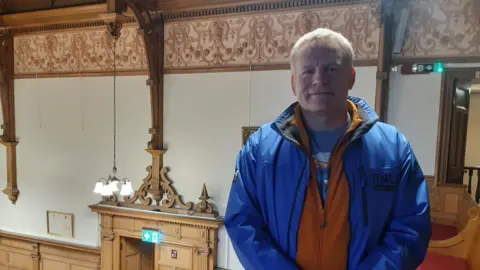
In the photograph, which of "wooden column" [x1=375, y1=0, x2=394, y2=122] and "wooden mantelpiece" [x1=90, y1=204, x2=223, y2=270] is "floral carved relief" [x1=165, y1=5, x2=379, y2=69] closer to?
"wooden column" [x1=375, y1=0, x2=394, y2=122]

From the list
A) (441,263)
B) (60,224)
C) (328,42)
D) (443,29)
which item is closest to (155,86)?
(60,224)

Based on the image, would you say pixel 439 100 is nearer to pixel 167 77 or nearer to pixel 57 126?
pixel 167 77

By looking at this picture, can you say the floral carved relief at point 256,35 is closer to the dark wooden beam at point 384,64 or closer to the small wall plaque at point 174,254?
the dark wooden beam at point 384,64

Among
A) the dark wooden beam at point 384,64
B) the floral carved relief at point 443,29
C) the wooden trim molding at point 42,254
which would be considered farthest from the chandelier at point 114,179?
the floral carved relief at point 443,29

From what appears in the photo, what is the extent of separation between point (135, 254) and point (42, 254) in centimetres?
147

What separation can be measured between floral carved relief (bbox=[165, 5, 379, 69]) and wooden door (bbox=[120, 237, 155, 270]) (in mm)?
2316

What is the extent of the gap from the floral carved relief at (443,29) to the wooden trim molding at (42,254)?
14.4ft

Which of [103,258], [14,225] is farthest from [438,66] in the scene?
[14,225]

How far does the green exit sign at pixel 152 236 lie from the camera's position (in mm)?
4551

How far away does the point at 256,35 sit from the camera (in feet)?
13.1

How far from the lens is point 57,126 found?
16.8 ft

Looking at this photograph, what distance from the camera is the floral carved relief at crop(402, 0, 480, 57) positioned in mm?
3234

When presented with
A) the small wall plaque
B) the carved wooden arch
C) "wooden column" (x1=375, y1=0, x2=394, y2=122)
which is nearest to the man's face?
"wooden column" (x1=375, y1=0, x2=394, y2=122)

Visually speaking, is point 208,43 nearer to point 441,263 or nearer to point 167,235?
point 167,235
